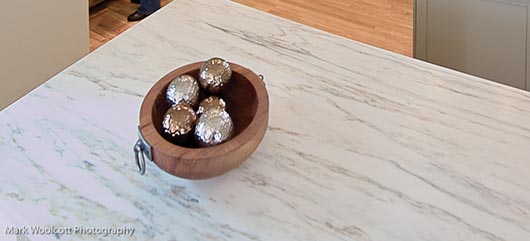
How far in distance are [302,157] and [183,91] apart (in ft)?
0.85

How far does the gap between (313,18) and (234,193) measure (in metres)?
2.34

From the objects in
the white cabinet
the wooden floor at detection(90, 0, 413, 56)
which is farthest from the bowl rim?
the wooden floor at detection(90, 0, 413, 56)

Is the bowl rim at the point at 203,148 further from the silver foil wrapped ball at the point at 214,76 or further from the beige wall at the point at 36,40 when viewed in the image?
the beige wall at the point at 36,40

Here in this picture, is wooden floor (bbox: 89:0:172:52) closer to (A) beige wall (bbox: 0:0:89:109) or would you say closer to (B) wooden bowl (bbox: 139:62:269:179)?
(A) beige wall (bbox: 0:0:89:109)

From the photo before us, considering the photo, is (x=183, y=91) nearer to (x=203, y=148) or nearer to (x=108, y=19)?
→ (x=203, y=148)

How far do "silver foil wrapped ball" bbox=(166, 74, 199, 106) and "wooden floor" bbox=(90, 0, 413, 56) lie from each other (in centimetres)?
196

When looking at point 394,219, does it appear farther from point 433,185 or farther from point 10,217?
A: point 10,217

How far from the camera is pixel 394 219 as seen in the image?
0.91 metres

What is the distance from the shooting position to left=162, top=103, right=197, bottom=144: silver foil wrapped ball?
3.18 feet

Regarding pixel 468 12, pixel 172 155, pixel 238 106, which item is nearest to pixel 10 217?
pixel 172 155

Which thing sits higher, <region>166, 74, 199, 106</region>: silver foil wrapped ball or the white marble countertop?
<region>166, 74, 199, 106</region>: silver foil wrapped ball

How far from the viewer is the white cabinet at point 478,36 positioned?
1723mm

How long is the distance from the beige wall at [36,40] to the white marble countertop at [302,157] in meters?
0.86

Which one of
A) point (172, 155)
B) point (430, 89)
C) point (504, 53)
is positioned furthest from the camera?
point (504, 53)
